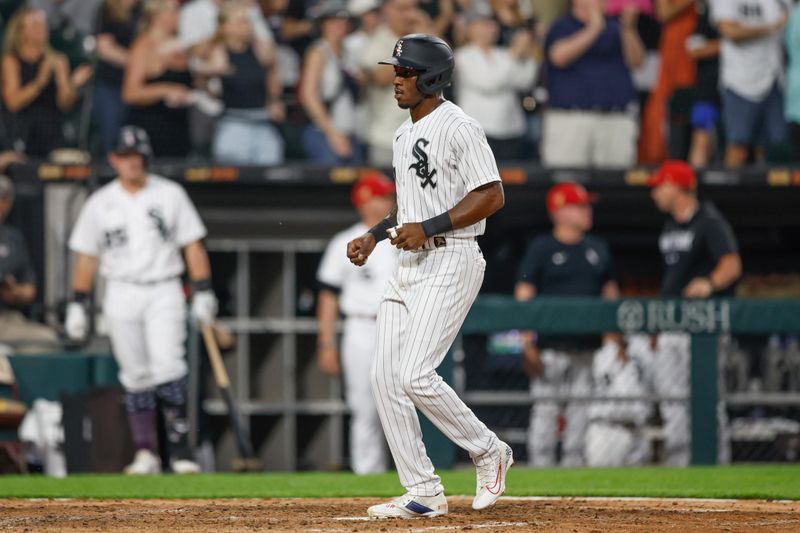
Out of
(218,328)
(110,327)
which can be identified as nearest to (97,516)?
(110,327)

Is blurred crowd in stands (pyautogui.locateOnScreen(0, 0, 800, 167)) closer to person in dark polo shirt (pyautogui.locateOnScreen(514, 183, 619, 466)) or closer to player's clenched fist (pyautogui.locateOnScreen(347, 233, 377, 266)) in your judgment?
person in dark polo shirt (pyautogui.locateOnScreen(514, 183, 619, 466))

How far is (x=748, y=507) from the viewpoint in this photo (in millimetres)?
6570

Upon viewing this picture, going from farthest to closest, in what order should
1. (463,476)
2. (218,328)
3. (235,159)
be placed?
1. (235,159)
2. (218,328)
3. (463,476)

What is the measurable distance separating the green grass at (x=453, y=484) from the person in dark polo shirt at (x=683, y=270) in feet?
1.92

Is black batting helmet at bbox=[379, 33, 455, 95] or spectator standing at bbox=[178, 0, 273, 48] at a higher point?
spectator standing at bbox=[178, 0, 273, 48]

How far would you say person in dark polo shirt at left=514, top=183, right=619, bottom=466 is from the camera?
9695 millimetres

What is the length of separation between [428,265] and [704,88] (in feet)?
19.9

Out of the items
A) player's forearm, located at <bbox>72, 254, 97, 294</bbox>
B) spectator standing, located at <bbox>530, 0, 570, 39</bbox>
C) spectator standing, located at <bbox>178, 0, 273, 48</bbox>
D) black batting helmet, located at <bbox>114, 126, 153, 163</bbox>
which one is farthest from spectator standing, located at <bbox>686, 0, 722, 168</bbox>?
player's forearm, located at <bbox>72, 254, 97, 294</bbox>

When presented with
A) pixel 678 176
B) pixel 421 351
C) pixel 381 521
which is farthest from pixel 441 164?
pixel 678 176

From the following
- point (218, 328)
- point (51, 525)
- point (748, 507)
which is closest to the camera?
point (51, 525)

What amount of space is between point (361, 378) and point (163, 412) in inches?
49.7

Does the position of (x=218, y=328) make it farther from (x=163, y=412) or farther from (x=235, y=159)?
(x=235, y=159)

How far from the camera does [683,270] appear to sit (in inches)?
394

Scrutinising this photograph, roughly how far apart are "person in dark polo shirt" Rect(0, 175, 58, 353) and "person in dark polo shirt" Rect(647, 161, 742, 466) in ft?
13.4
